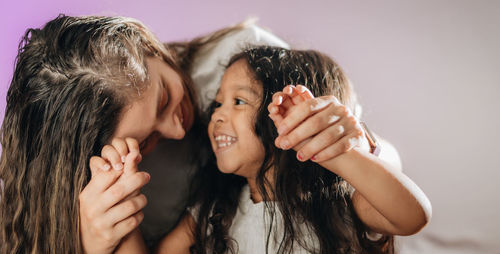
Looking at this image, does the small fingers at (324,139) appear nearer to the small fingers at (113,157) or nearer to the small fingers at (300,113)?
the small fingers at (300,113)

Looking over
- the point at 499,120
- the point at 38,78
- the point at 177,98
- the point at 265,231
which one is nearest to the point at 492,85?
the point at 499,120

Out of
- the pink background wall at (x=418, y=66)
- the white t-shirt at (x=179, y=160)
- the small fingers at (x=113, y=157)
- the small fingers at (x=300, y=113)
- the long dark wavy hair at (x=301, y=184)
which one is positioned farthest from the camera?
the pink background wall at (x=418, y=66)

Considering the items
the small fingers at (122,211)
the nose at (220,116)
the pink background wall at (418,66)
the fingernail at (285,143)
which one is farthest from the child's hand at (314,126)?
the pink background wall at (418,66)

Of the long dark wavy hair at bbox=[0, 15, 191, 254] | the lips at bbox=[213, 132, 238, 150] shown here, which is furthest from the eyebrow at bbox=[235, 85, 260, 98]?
the long dark wavy hair at bbox=[0, 15, 191, 254]

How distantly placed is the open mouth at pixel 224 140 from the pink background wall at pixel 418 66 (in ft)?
1.58

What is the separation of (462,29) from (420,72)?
0.67 ft

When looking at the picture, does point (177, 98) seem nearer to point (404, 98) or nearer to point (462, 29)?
point (404, 98)

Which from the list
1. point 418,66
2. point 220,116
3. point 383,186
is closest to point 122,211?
point 220,116

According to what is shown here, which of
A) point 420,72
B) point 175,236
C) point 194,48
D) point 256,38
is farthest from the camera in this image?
point 420,72

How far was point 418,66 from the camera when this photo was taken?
1521mm

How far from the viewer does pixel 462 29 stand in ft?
4.80

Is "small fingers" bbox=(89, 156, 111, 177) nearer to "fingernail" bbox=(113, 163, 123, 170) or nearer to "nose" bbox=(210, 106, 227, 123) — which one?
"fingernail" bbox=(113, 163, 123, 170)

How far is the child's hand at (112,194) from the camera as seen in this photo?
2.73 feet

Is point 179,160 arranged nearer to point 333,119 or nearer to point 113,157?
point 113,157
